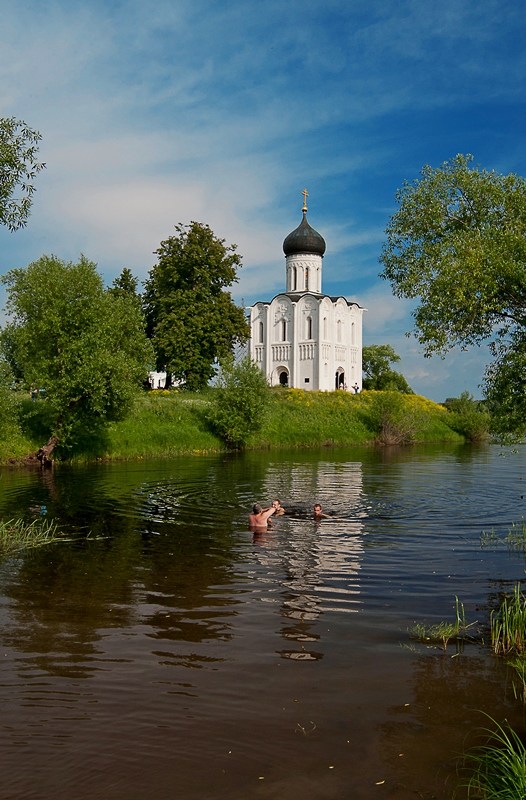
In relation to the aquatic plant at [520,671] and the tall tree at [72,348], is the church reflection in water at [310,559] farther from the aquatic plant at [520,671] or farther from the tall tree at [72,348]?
the tall tree at [72,348]

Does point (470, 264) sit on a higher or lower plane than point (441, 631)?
higher

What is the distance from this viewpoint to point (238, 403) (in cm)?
4422

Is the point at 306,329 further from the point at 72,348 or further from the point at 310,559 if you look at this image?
the point at 310,559

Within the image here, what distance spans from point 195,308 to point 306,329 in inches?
1131

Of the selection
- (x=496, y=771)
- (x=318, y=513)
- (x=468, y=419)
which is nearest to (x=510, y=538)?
(x=318, y=513)

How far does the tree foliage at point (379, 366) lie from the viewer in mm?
96562

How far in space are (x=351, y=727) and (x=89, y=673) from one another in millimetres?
2982

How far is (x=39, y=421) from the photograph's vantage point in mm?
34875

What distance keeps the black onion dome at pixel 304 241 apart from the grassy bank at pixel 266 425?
82.5 feet

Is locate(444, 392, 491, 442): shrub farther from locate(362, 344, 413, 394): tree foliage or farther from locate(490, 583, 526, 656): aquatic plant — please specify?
locate(490, 583, 526, 656): aquatic plant

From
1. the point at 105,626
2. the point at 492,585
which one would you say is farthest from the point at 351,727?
the point at 492,585

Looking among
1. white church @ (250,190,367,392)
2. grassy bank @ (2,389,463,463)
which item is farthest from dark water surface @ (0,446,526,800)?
white church @ (250,190,367,392)

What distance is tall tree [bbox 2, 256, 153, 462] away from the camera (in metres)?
30.0

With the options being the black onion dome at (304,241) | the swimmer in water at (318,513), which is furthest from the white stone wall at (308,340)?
the swimmer in water at (318,513)
